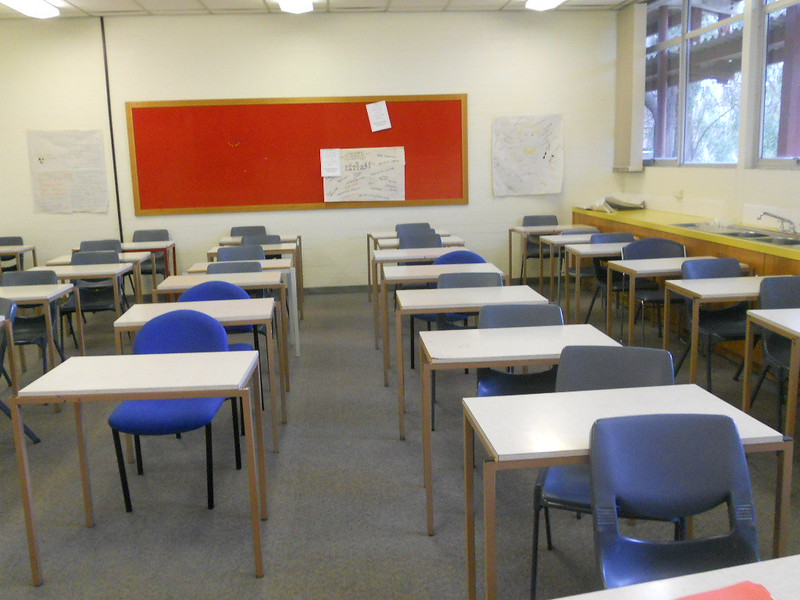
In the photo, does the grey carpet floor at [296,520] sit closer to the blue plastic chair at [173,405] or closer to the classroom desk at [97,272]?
the blue plastic chair at [173,405]

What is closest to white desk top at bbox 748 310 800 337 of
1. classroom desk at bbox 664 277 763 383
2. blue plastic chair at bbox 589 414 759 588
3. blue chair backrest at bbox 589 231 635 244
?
classroom desk at bbox 664 277 763 383

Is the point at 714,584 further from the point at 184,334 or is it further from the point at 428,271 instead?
the point at 428,271

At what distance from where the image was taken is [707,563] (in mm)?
1668

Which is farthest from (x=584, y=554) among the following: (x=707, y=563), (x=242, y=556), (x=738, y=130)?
(x=738, y=130)

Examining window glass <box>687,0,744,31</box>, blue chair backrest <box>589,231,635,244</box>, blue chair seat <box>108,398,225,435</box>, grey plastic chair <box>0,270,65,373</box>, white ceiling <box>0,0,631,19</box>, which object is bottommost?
blue chair seat <box>108,398,225,435</box>

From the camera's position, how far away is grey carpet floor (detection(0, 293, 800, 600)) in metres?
2.43

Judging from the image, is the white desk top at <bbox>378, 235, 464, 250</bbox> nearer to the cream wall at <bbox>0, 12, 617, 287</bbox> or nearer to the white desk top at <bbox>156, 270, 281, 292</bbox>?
the cream wall at <bbox>0, 12, 617, 287</bbox>

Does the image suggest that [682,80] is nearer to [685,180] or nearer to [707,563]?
[685,180]

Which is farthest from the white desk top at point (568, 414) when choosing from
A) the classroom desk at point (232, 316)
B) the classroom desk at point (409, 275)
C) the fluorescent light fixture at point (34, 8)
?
the fluorescent light fixture at point (34, 8)

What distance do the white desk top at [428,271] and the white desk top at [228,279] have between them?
74 cm

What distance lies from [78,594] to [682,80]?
6.67 metres

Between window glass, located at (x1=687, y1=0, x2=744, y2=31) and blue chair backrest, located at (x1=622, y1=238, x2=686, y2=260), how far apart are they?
2.12 m

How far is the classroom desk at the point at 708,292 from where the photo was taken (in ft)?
12.6

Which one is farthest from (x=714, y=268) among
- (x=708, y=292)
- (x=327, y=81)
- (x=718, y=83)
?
(x=327, y=81)
